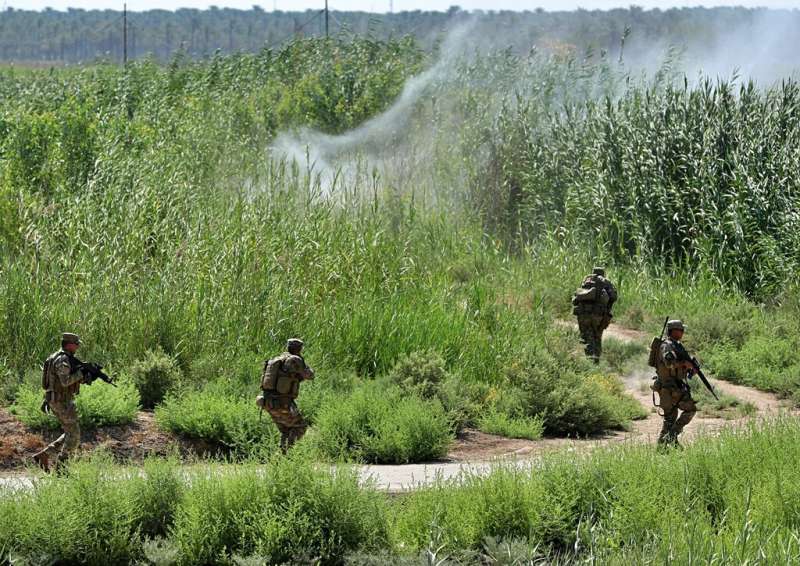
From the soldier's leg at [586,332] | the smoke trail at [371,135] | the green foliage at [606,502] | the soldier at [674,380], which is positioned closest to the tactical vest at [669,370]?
the soldier at [674,380]

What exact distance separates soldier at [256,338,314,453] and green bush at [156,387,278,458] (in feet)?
2.10

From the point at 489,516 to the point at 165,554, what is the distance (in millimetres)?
2210

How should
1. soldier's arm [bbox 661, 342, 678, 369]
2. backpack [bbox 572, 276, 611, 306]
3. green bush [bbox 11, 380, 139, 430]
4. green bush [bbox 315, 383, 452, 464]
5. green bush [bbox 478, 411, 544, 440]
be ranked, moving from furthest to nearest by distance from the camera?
backpack [bbox 572, 276, 611, 306] < green bush [bbox 478, 411, 544, 440] < green bush [bbox 11, 380, 139, 430] < green bush [bbox 315, 383, 452, 464] < soldier's arm [bbox 661, 342, 678, 369]

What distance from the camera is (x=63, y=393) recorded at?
1099cm

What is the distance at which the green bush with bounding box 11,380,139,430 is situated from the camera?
1239cm

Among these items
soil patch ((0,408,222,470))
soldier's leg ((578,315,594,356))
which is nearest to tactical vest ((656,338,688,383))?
soil patch ((0,408,222,470))

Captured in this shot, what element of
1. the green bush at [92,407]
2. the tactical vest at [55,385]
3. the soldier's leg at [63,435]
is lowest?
the green bush at [92,407]

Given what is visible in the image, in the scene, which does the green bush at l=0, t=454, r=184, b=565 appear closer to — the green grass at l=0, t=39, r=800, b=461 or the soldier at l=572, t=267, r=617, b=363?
the green grass at l=0, t=39, r=800, b=461

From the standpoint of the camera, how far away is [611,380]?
1571 cm

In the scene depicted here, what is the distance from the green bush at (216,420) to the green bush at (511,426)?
93.4 inches

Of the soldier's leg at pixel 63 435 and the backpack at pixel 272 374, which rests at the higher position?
the backpack at pixel 272 374

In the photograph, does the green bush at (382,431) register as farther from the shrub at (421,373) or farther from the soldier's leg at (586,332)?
the soldier's leg at (586,332)

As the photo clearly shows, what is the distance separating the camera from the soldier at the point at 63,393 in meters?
10.9

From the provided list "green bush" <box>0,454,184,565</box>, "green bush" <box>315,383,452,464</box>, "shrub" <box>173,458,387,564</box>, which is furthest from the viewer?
"green bush" <box>315,383,452,464</box>
